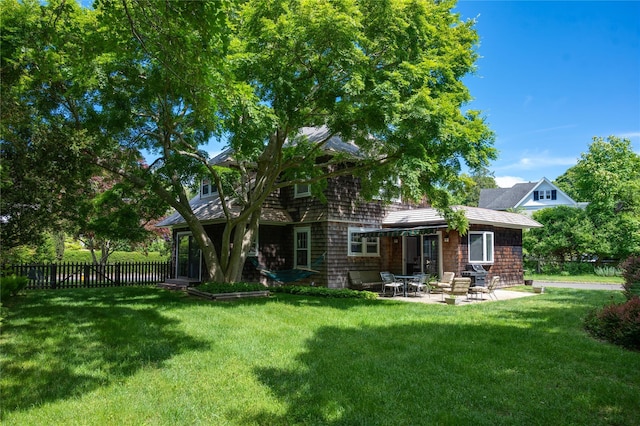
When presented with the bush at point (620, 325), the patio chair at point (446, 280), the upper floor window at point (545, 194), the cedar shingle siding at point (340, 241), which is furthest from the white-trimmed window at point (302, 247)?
the upper floor window at point (545, 194)

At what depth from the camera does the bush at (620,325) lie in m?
6.60

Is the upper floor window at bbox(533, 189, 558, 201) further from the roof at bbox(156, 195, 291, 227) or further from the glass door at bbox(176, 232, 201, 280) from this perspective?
the glass door at bbox(176, 232, 201, 280)

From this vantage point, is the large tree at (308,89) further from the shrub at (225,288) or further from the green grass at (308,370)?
the green grass at (308,370)

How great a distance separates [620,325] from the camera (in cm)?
701

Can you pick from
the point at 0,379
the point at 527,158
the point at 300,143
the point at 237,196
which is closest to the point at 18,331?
the point at 0,379

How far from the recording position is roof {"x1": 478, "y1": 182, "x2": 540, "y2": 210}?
43.8 meters

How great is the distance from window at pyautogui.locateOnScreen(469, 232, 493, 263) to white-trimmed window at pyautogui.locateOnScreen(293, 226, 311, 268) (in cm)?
637

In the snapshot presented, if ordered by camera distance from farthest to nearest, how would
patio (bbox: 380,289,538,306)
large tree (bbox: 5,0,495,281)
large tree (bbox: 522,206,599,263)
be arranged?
large tree (bbox: 522,206,599,263)
patio (bbox: 380,289,538,306)
large tree (bbox: 5,0,495,281)

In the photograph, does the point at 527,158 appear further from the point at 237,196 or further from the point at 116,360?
the point at 116,360

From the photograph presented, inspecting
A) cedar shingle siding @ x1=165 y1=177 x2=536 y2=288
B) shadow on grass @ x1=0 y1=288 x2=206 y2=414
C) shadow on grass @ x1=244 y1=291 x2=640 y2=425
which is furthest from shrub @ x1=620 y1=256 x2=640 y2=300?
shadow on grass @ x1=0 y1=288 x2=206 y2=414

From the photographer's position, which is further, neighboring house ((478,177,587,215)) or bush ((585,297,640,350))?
neighboring house ((478,177,587,215))

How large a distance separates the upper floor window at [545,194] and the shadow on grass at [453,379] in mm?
39921

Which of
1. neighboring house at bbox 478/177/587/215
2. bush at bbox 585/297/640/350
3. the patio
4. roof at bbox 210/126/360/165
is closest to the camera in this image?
bush at bbox 585/297/640/350

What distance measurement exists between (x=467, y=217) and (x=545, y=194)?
1335 inches
